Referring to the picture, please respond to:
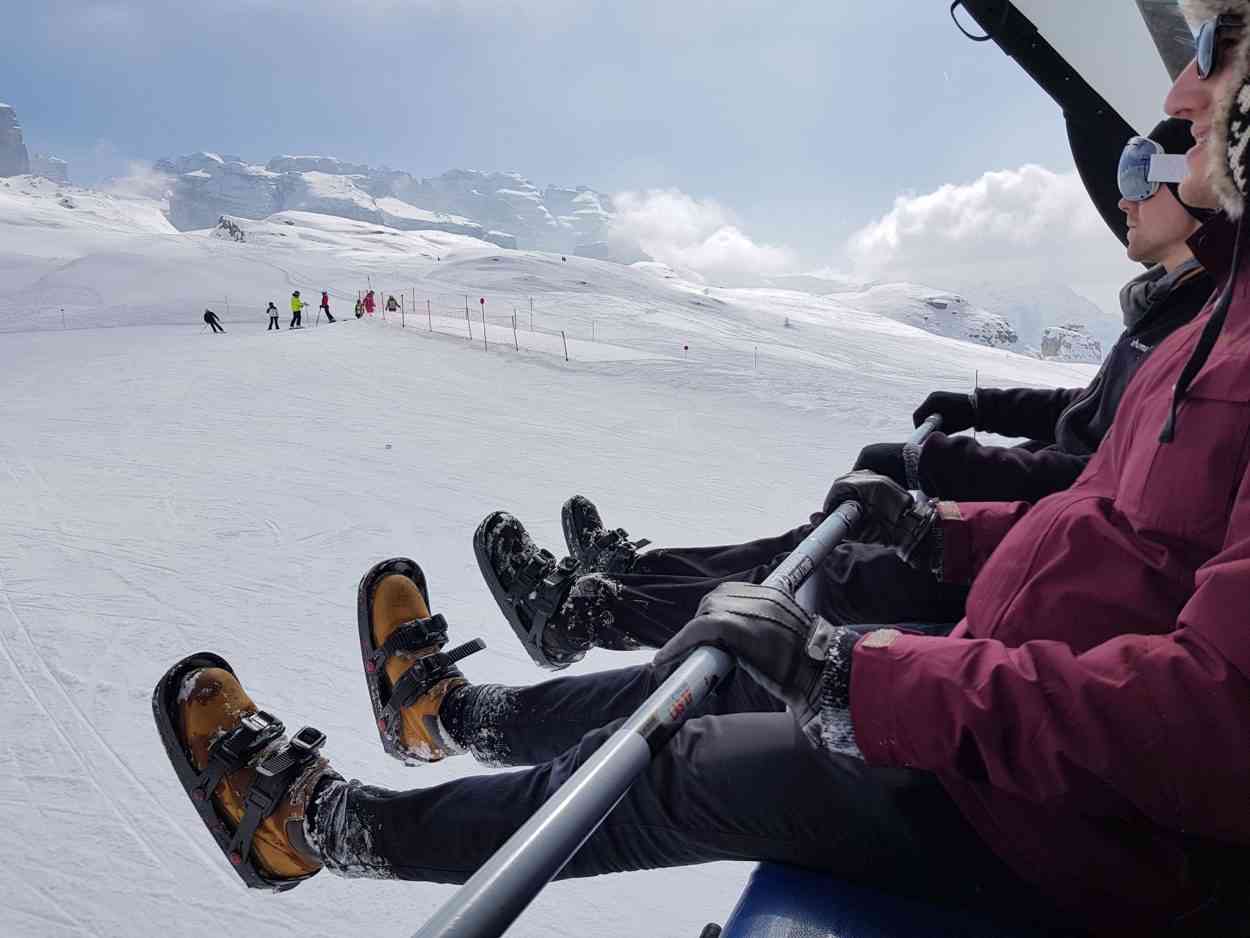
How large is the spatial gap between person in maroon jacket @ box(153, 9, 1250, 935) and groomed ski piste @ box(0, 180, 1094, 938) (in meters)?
0.60

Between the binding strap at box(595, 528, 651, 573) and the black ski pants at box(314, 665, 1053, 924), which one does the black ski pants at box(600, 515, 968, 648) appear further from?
the black ski pants at box(314, 665, 1053, 924)

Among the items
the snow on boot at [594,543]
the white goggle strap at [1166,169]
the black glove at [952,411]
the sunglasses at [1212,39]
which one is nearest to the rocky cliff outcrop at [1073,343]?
the black glove at [952,411]

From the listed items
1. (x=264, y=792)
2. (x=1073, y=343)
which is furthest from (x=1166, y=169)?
(x=1073, y=343)

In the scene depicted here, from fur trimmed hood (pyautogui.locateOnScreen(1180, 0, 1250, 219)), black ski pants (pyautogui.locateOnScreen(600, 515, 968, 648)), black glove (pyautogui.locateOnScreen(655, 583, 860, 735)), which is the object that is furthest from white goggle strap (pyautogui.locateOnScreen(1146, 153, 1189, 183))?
black glove (pyautogui.locateOnScreen(655, 583, 860, 735))

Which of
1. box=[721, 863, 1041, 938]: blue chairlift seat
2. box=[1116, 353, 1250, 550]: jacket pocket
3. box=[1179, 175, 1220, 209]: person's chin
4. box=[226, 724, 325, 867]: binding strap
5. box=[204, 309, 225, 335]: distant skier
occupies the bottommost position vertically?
box=[226, 724, 325, 867]: binding strap

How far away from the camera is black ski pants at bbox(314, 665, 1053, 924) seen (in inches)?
49.6

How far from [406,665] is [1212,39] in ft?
7.86

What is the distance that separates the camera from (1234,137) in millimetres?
1186

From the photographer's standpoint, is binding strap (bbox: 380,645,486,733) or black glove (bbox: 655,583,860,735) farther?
binding strap (bbox: 380,645,486,733)

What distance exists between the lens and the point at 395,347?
40.7ft

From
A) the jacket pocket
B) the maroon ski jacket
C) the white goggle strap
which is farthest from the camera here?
the white goggle strap

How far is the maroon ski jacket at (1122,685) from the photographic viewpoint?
96 centimetres

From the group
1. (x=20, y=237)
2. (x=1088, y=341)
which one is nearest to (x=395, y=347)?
(x=20, y=237)

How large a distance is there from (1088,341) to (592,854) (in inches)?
7260
